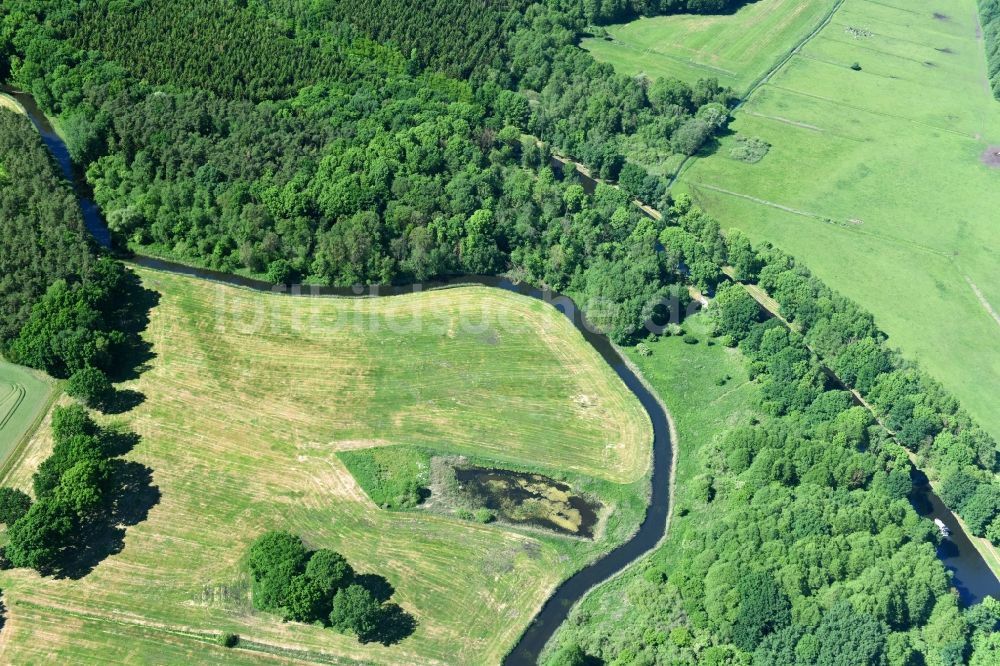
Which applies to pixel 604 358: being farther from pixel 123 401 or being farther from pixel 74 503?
pixel 74 503

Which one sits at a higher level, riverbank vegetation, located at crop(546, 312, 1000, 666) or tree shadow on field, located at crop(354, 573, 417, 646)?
riverbank vegetation, located at crop(546, 312, 1000, 666)

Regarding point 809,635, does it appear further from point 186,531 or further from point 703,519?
point 186,531

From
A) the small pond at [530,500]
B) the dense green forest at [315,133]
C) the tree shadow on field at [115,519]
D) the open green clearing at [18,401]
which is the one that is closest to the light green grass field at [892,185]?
the dense green forest at [315,133]

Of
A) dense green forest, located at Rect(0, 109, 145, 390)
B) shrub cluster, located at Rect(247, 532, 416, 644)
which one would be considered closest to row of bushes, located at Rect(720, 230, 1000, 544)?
shrub cluster, located at Rect(247, 532, 416, 644)

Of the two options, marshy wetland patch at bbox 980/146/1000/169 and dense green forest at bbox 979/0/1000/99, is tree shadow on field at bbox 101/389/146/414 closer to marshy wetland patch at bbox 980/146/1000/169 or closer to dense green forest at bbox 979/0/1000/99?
marshy wetland patch at bbox 980/146/1000/169

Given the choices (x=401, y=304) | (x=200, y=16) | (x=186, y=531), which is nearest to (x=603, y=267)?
(x=401, y=304)

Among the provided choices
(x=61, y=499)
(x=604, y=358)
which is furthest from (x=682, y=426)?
(x=61, y=499)
